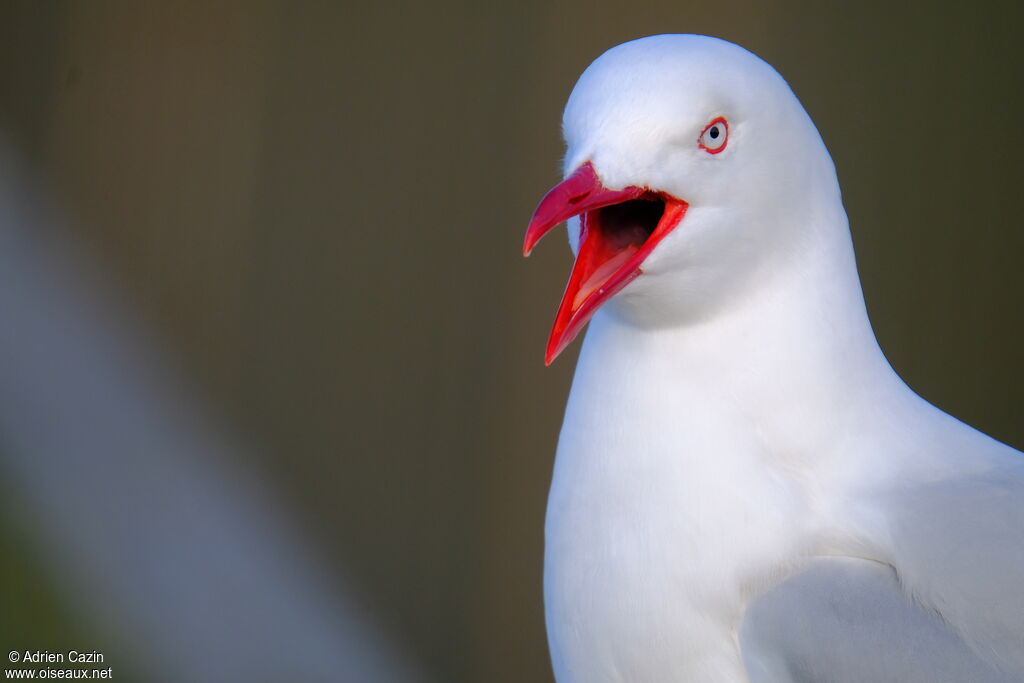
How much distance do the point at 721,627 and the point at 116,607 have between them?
4.18ft

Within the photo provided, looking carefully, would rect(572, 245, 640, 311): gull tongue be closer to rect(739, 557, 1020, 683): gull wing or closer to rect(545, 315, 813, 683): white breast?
rect(545, 315, 813, 683): white breast

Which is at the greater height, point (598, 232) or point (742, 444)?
point (598, 232)

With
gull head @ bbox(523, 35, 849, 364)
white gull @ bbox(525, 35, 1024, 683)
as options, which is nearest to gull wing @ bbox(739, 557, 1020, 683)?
white gull @ bbox(525, 35, 1024, 683)

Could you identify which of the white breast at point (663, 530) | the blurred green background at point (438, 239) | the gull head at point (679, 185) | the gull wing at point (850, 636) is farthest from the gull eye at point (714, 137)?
the blurred green background at point (438, 239)

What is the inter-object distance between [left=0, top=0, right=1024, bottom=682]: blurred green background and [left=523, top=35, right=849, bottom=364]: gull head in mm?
1024

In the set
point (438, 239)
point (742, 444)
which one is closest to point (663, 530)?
point (742, 444)

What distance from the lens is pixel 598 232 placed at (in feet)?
2.57

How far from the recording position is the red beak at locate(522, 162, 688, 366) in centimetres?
71

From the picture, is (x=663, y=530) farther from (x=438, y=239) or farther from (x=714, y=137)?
(x=438, y=239)

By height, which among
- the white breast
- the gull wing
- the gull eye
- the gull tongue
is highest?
the gull eye

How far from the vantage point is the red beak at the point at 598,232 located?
2.32ft

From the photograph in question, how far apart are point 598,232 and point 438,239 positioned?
1.07m

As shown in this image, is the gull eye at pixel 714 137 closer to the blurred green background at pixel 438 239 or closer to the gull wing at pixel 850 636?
the gull wing at pixel 850 636

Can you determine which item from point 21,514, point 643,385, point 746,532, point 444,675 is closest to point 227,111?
point 21,514
